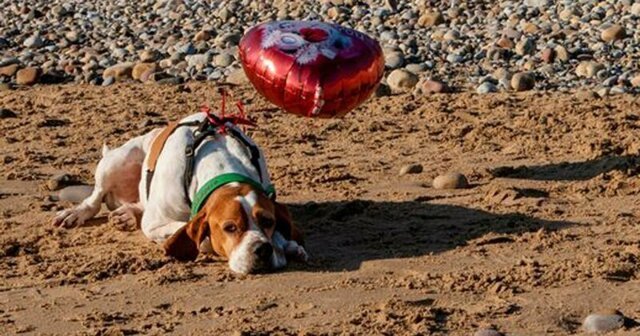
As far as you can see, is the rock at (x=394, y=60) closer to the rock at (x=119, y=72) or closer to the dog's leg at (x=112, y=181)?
the rock at (x=119, y=72)

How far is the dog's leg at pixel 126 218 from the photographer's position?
8.54 meters

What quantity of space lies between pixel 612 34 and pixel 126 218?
21.1ft

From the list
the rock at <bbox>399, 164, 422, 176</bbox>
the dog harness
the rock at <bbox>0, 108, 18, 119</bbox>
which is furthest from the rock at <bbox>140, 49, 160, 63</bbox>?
the dog harness

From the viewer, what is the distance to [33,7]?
59.8ft

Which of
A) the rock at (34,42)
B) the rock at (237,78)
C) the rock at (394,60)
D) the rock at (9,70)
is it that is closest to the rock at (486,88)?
the rock at (394,60)

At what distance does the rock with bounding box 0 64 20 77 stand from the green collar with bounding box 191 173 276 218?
6544mm

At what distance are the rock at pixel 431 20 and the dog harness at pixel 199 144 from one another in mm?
6661

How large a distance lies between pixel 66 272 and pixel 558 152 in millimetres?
3862

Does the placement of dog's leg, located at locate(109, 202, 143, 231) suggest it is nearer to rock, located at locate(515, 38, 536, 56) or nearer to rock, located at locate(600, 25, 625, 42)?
rock, located at locate(515, 38, 536, 56)

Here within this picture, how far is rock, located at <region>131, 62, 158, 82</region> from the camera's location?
1346 centimetres

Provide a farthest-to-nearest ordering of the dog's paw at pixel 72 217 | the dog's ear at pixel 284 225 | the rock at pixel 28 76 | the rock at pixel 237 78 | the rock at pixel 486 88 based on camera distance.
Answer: the rock at pixel 28 76 → the rock at pixel 237 78 → the rock at pixel 486 88 → the dog's paw at pixel 72 217 → the dog's ear at pixel 284 225

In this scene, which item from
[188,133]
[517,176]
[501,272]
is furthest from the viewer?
[517,176]

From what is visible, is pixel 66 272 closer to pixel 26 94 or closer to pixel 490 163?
pixel 490 163

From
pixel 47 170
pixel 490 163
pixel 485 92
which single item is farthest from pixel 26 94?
pixel 490 163
